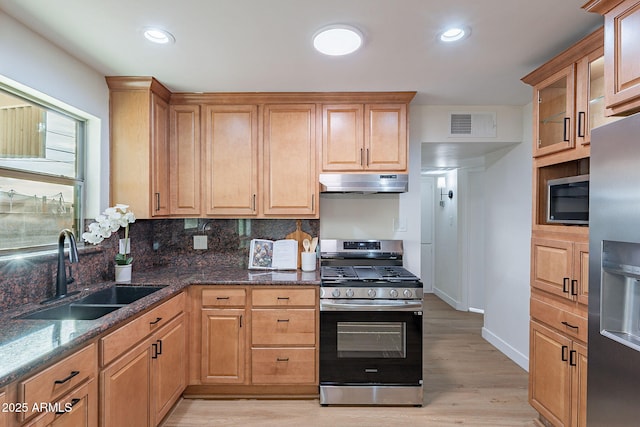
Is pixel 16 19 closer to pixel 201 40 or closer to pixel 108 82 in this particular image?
pixel 108 82

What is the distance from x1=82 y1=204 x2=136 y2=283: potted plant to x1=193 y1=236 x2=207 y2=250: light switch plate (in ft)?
1.99

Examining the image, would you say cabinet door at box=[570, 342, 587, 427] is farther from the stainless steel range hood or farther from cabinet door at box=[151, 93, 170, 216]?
cabinet door at box=[151, 93, 170, 216]

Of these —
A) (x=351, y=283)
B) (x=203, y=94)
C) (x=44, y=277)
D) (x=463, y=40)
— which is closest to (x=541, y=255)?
(x=351, y=283)

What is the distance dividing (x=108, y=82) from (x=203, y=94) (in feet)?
2.23

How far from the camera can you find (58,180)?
2219mm

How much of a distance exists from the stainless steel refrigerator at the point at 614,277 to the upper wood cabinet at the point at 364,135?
4.84 ft

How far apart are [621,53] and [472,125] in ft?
5.53

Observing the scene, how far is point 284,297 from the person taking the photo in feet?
8.09

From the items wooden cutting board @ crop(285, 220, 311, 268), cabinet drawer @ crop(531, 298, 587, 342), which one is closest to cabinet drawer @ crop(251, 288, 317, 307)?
wooden cutting board @ crop(285, 220, 311, 268)

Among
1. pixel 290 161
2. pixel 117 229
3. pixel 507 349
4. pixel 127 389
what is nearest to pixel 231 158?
pixel 290 161

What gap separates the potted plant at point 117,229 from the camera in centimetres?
224

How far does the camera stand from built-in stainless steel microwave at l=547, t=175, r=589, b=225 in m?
1.88

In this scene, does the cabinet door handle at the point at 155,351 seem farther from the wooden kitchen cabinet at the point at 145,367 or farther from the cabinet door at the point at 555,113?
the cabinet door at the point at 555,113

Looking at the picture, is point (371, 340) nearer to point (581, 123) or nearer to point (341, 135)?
point (341, 135)
